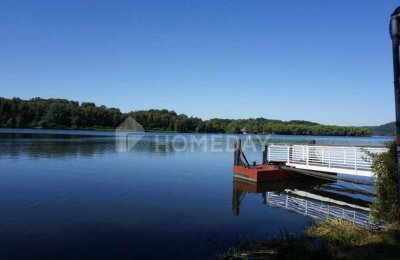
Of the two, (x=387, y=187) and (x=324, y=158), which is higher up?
(x=387, y=187)

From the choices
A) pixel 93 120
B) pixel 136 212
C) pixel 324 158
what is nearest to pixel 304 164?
pixel 324 158

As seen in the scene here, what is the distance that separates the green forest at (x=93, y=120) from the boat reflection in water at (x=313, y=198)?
13224 cm

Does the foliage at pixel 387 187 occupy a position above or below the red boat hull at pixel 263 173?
above

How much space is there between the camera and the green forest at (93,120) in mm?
137375

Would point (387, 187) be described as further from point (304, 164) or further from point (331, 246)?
point (304, 164)

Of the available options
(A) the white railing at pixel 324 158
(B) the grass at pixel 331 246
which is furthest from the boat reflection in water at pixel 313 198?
(B) the grass at pixel 331 246

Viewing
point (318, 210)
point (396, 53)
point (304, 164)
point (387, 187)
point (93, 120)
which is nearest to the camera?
point (396, 53)

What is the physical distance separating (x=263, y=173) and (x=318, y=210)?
7.16 metres

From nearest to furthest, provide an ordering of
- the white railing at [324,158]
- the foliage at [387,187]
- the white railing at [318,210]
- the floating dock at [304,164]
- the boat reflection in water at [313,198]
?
the foliage at [387,187], the white railing at [318,210], the boat reflection in water at [313,198], the white railing at [324,158], the floating dock at [304,164]

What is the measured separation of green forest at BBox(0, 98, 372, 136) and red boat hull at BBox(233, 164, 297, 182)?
130m

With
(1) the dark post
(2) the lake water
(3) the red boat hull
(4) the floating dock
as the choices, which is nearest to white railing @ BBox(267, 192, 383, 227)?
(2) the lake water

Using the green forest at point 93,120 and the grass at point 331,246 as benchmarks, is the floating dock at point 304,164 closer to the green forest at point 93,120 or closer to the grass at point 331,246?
the grass at point 331,246

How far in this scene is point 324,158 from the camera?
22609 millimetres

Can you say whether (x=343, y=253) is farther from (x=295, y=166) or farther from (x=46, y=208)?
(x=295, y=166)
